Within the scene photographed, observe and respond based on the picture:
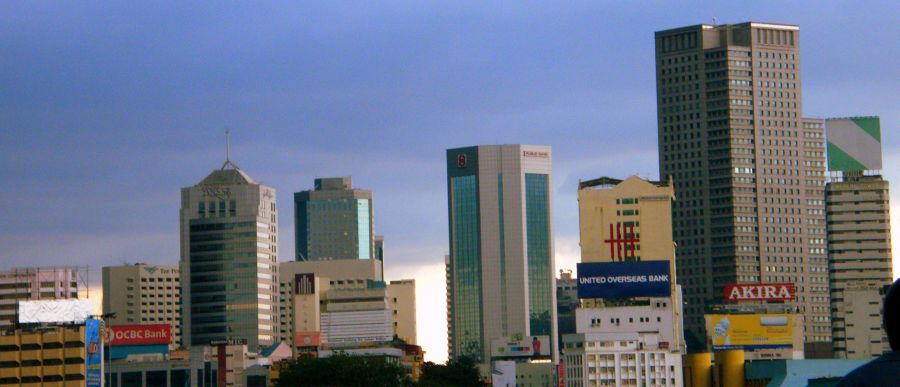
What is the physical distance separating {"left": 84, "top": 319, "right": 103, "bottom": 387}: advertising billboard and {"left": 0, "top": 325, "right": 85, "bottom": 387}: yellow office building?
45 cm

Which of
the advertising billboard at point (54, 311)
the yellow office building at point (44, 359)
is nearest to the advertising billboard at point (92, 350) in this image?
the yellow office building at point (44, 359)

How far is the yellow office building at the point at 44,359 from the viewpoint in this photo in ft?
579

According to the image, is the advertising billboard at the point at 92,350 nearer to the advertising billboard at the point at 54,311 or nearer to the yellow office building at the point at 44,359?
the yellow office building at the point at 44,359

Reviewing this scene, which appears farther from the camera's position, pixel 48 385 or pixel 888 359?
pixel 48 385

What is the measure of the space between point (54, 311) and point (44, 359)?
818 centimetres

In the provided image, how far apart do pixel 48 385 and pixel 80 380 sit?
3069mm

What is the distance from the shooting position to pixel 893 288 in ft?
20.2

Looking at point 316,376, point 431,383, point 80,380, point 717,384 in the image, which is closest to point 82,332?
point 80,380

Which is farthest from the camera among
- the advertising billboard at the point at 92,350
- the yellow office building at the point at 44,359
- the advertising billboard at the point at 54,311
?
the advertising billboard at the point at 54,311

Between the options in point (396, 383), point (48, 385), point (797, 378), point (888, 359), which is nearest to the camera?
point (888, 359)

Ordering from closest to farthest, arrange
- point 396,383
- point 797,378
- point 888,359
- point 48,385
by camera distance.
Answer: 1. point 888,359
2. point 797,378
3. point 48,385
4. point 396,383

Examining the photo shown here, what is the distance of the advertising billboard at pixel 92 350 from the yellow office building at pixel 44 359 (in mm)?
454

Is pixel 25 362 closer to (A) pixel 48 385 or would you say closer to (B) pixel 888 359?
(A) pixel 48 385

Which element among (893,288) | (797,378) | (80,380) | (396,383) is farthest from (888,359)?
(396,383)
